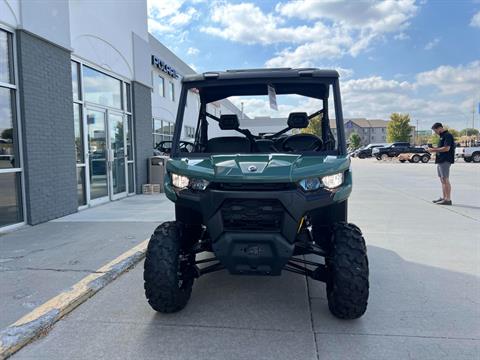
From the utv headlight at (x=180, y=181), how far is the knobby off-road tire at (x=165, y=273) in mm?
449

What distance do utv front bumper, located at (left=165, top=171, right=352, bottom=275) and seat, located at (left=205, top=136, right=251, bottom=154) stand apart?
1.06 metres

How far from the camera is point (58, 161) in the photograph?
769cm

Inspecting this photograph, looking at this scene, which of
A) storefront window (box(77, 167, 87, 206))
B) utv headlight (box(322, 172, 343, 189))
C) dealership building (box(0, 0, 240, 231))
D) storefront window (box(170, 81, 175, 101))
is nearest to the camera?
utv headlight (box(322, 172, 343, 189))

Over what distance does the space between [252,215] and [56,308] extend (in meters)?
2.00

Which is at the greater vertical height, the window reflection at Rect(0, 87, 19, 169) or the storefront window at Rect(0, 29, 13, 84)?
the storefront window at Rect(0, 29, 13, 84)

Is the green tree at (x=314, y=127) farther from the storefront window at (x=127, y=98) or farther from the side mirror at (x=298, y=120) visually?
the storefront window at (x=127, y=98)

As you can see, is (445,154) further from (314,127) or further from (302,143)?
(302,143)

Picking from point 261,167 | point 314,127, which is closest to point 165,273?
point 261,167

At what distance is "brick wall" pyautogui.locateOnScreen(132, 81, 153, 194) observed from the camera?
11586 millimetres

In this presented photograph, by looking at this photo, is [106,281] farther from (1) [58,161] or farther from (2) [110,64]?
(2) [110,64]

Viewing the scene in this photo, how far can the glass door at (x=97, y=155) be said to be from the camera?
9.19 metres

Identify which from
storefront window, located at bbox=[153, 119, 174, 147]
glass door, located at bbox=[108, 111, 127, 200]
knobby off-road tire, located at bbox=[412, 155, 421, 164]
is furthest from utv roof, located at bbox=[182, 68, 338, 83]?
knobby off-road tire, located at bbox=[412, 155, 421, 164]

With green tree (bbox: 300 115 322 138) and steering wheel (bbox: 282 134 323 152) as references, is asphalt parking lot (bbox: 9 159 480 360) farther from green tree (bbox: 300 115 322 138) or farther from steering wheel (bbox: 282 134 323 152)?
green tree (bbox: 300 115 322 138)

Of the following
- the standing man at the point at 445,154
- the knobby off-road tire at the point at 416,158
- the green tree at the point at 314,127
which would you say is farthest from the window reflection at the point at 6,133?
the knobby off-road tire at the point at 416,158
